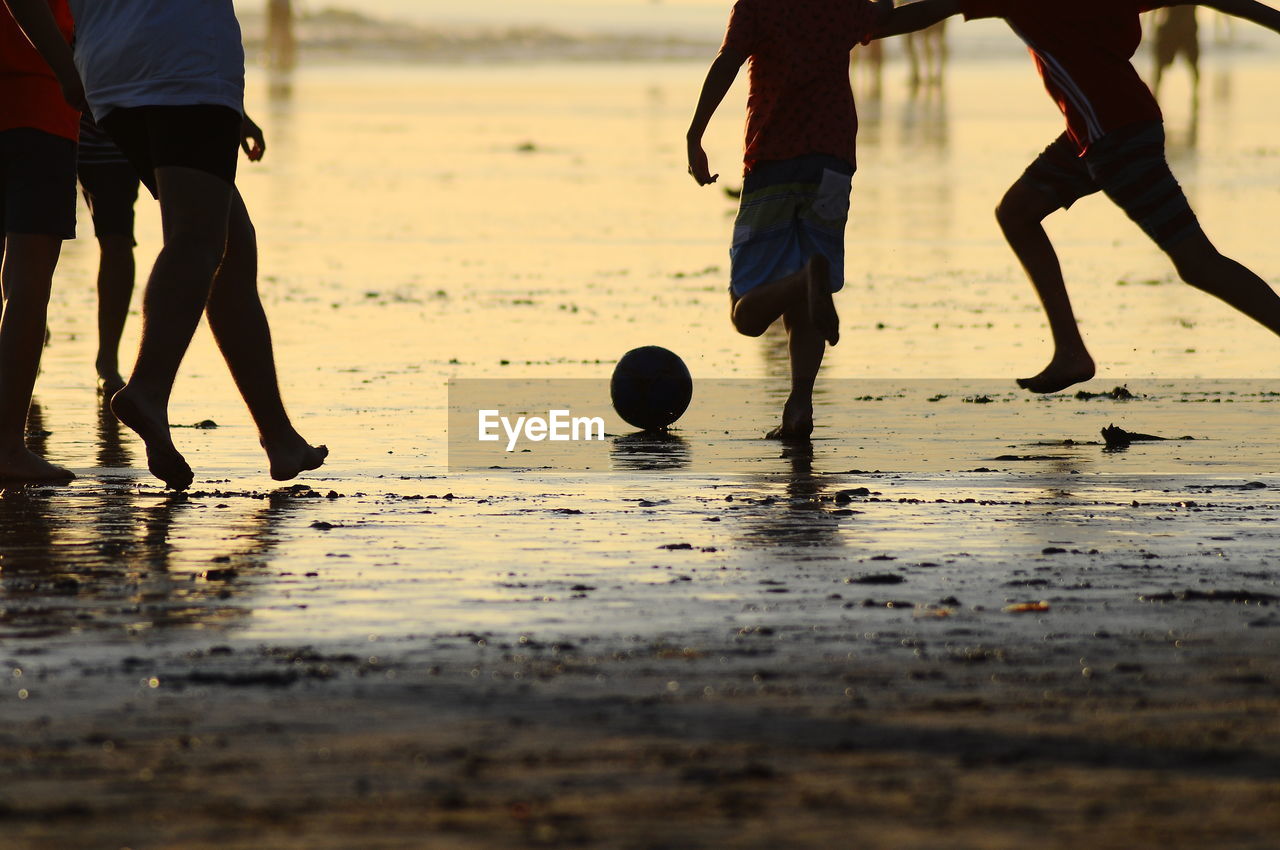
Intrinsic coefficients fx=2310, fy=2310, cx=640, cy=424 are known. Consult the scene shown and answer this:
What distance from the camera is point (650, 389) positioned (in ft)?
28.6

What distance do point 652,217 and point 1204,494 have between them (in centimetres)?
1293

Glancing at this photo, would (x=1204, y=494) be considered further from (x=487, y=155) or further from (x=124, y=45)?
(x=487, y=155)

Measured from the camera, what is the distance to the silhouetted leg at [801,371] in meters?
8.27

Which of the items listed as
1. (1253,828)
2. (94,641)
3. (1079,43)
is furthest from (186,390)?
(1253,828)

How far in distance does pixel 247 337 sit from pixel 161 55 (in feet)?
2.97

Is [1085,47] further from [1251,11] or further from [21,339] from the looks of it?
[21,339]

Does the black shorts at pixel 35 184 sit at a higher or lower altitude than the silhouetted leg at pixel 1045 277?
higher

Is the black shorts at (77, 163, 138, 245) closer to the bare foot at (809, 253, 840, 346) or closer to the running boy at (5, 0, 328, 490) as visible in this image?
the running boy at (5, 0, 328, 490)

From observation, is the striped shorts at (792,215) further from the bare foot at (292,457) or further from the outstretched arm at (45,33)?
the outstretched arm at (45,33)

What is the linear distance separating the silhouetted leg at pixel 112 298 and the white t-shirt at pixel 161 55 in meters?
2.58

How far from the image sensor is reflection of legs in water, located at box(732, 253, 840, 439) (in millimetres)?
8172

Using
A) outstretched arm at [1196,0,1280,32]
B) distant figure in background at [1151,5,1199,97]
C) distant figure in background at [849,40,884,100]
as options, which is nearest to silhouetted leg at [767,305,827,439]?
outstretched arm at [1196,0,1280,32]

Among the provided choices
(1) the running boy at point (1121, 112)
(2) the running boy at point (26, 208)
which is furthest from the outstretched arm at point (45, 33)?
(1) the running boy at point (1121, 112)

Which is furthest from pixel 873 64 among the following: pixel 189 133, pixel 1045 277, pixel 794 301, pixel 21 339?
Answer: pixel 189 133
